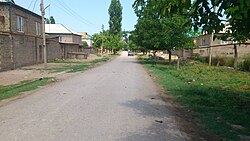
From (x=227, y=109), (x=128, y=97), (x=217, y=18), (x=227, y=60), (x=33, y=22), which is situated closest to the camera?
(x=217, y=18)

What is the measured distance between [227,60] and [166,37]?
6910mm

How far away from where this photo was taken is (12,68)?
24531mm

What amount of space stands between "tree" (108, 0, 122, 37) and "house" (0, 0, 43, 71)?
5996 centimetres

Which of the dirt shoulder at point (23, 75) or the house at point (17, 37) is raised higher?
the house at point (17, 37)

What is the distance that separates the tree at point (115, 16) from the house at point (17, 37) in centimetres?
5996

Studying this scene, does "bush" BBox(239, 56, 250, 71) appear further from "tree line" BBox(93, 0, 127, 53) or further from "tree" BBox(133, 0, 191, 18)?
"tree line" BBox(93, 0, 127, 53)

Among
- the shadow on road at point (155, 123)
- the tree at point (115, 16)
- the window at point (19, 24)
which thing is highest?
the tree at point (115, 16)

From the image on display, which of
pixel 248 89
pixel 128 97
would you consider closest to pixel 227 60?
pixel 248 89

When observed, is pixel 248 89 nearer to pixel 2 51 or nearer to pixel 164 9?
pixel 164 9

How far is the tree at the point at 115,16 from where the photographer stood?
9088cm

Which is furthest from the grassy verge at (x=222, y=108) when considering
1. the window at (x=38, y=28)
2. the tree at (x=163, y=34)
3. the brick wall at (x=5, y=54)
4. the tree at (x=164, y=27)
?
the window at (x=38, y=28)

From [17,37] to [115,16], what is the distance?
Answer: 66.7 meters

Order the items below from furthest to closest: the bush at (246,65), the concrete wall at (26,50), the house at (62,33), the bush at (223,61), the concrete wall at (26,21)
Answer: the house at (62,33)
the bush at (223,61)
the concrete wall at (26,50)
the concrete wall at (26,21)
the bush at (246,65)

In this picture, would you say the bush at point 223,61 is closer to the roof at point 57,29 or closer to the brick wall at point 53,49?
the brick wall at point 53,49
